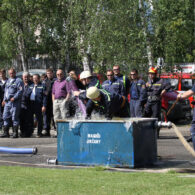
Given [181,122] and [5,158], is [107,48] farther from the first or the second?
[5,158]

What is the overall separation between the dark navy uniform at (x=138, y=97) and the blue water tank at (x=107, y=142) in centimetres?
514

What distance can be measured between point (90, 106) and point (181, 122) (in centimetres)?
1230

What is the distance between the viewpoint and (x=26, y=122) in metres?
17.2

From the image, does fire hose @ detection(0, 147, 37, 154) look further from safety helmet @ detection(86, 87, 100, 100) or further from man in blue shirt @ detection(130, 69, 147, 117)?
man in blue shirt @ detection(130, 69, 147, 117)

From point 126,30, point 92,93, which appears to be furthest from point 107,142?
point 126,30

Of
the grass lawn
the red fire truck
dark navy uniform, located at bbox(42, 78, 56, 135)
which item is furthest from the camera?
the red fire truck

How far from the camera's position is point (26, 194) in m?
7.09

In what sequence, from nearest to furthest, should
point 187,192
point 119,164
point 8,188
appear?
point 187,192 → point 8,188 → point 119,164

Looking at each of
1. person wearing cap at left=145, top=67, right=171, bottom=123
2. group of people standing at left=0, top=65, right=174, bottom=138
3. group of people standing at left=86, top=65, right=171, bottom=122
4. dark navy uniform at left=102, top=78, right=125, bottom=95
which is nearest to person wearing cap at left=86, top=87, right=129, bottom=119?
group of people standing at left=86, top=65, right=171, bottom=122

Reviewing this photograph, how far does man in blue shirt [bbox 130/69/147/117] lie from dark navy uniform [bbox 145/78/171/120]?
15 cm

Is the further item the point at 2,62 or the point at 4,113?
the point at 2,62

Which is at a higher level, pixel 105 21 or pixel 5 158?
pixel 105 21

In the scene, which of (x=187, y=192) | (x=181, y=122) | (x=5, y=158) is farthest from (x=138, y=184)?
(x=181, y=122)

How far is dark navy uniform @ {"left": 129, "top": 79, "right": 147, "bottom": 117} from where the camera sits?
15.7 meters
